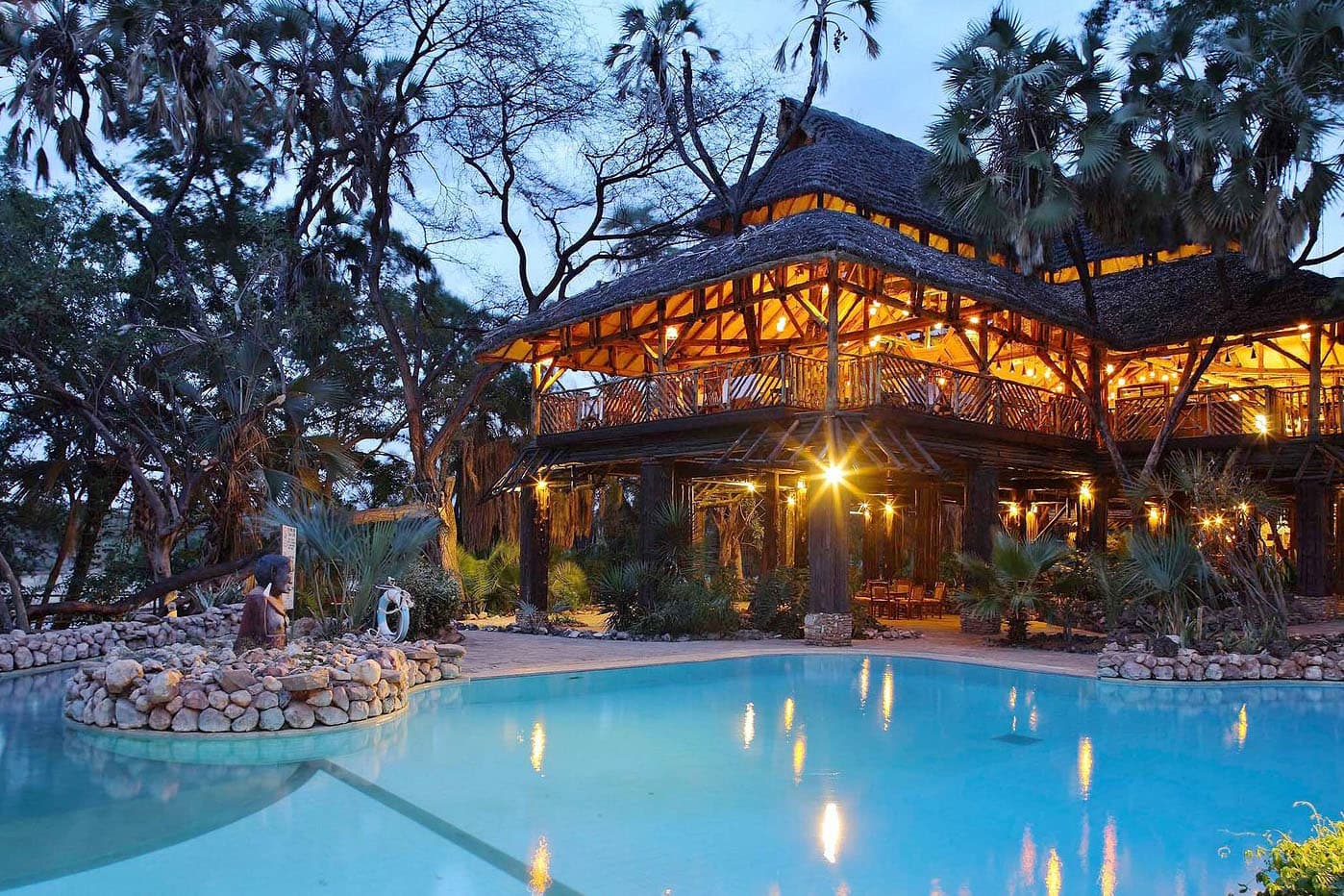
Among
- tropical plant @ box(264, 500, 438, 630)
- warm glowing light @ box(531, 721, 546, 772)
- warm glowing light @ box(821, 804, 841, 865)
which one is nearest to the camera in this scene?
warm glowing light @ box(821, 804, 841, 865)

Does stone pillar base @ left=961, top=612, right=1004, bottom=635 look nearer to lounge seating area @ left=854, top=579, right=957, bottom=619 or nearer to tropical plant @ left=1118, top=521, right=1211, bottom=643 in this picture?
lounge seating area @ left=854, top=579, right=957, bottom=619

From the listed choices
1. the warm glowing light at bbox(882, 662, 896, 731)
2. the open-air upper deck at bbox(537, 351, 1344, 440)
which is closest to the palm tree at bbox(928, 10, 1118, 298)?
the open-air upper deck at bbox(537, 351, 1344, 440)

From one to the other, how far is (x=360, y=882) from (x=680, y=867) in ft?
5.05

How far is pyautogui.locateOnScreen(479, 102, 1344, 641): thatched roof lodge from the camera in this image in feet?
49.4

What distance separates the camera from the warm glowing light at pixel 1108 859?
195 inches

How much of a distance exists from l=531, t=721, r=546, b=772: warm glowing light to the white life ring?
3.21 metres

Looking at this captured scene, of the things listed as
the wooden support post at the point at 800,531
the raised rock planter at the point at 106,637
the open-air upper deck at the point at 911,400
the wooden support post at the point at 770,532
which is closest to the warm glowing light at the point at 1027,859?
the open-air upper deck at the point at 911,400

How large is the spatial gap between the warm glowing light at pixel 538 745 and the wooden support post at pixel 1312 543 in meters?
13.9

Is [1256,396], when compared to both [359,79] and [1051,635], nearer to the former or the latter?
[1051,635]

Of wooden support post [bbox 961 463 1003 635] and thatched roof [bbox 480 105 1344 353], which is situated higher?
thatched roof [bbox 480 105 1344 353]

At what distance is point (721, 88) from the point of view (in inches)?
1048

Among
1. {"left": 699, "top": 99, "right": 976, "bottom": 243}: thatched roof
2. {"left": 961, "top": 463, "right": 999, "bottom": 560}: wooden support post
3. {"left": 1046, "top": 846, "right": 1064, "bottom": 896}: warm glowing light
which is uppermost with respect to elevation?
{"left": 699, "top": 99, "right": 976, "bottom": 243}: thatched roof

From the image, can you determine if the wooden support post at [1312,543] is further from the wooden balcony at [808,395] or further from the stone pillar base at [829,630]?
the stone pillar base at [829,630]

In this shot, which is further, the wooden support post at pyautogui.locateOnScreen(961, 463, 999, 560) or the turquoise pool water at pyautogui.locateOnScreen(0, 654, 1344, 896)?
the wooden support post at pyautogui.locateOnScreen(961, 463, 999, 560)
